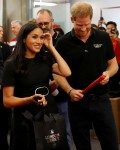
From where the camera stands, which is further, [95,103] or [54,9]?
[54,9]

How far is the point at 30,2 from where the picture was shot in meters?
5.60

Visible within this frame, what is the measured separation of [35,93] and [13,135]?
1.02 ft

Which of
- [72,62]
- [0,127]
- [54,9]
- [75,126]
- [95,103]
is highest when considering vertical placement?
[54,9]

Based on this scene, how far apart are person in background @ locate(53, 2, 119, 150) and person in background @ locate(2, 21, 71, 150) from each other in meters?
→ 0.20

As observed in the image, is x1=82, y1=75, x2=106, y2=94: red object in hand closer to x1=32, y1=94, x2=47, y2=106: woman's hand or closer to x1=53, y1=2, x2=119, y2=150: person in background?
x1=53, y1=2, x2=119, y2=150: person in background

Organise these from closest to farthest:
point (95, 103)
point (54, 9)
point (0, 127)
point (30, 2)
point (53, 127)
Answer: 1. point (53, 127)
2. point (95, 103)
3. point (0, 127)
4. point (30, 2)
5. point (54, 9)

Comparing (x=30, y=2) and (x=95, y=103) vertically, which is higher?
(x=30, y=2)

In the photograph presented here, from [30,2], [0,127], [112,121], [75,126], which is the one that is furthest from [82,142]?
[30,2]

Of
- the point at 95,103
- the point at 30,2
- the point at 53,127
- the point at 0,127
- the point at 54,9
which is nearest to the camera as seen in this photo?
the point at 53,127

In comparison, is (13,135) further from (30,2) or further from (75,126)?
(30,2)

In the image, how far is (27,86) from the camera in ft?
6.31

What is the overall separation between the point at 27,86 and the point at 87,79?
0.45 meters

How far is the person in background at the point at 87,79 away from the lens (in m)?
2.10

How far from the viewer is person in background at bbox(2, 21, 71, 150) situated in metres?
1.84
